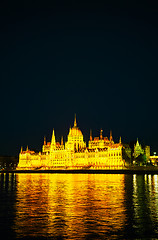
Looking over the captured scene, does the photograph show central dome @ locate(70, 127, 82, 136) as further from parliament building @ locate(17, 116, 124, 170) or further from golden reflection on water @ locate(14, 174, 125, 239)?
golden reflection on water @ locate(14, 174, 125, 239)

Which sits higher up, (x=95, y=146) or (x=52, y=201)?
(x=95, y=146)

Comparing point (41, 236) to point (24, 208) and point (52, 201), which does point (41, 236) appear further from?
point (52, 201)

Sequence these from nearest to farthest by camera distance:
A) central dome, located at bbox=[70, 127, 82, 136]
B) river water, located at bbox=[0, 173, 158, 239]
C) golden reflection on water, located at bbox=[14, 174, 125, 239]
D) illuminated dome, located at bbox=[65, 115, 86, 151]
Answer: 1. river water, located at bbox=[0, 173, 158, 239]
2. golden reflection on water, located at bbox=[14, 174, 125, 239]
3. illuminated dome, located at bbox=[65, 115, 86, 151]
4. central dome, located at bbox=[70, 127, 82, 136]

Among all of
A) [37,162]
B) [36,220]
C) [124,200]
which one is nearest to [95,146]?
[37,162]

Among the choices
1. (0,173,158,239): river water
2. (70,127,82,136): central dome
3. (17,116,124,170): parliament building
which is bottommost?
(0,173,158,239): river water

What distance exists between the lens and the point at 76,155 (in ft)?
467

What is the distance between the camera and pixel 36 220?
64.7ft

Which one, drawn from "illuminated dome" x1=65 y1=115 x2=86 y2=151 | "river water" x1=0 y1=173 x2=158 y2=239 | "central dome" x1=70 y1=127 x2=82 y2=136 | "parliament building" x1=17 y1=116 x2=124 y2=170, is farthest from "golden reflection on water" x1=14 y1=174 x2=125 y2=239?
"central dome" x1=70 y1=127 x2=82 y2=136

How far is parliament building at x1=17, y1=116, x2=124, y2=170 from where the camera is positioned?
129 metres

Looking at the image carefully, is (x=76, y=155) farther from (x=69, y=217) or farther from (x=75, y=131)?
(x=69, y=217)

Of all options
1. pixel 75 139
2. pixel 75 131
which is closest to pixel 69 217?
pixel 75 139

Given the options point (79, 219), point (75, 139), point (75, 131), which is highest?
point (75, 131)

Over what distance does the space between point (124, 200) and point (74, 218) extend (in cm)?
962

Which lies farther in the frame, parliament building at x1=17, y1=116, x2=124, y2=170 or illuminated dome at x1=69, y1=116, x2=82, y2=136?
illuminated dome at x1=69, y1=116, x2=82, y2=136
